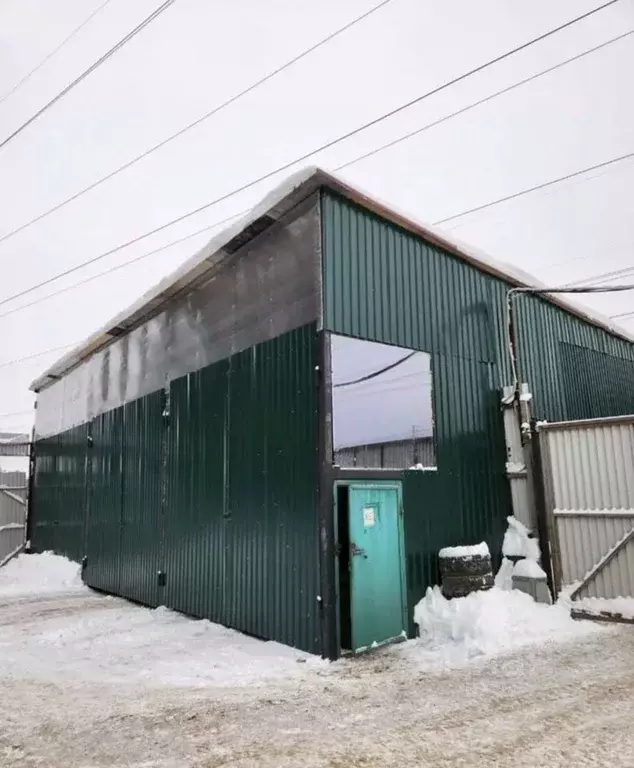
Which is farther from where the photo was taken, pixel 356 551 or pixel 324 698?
pixel 356 551

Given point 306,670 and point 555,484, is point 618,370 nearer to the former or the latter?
point 555,484

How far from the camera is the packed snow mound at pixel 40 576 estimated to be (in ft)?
45.4

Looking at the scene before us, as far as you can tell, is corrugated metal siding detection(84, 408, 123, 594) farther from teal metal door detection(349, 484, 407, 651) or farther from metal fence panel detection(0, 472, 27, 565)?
teal metal door detection(349, 484, 407, 651)

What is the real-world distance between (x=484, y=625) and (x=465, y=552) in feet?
3.69

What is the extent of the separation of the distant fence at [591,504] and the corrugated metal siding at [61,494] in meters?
12.0

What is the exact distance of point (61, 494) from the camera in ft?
53.8

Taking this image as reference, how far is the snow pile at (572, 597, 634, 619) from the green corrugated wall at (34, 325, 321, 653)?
13.9ft

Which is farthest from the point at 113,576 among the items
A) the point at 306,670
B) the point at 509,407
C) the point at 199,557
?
the point at 509,407

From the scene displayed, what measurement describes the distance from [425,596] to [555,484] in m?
2.91

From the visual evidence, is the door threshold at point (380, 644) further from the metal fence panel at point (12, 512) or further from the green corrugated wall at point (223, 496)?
the metal fence panel at point (12, 512)

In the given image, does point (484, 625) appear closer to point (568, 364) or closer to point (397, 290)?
point (397, 290)

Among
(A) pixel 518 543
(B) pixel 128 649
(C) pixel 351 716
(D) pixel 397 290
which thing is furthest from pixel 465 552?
(B) pixel 128 649

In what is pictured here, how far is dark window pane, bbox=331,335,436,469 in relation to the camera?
7783 mm

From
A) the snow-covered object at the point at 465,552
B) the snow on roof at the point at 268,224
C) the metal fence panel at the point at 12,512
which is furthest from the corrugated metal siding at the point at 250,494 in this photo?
the metal fence panel at the point at 12,512
